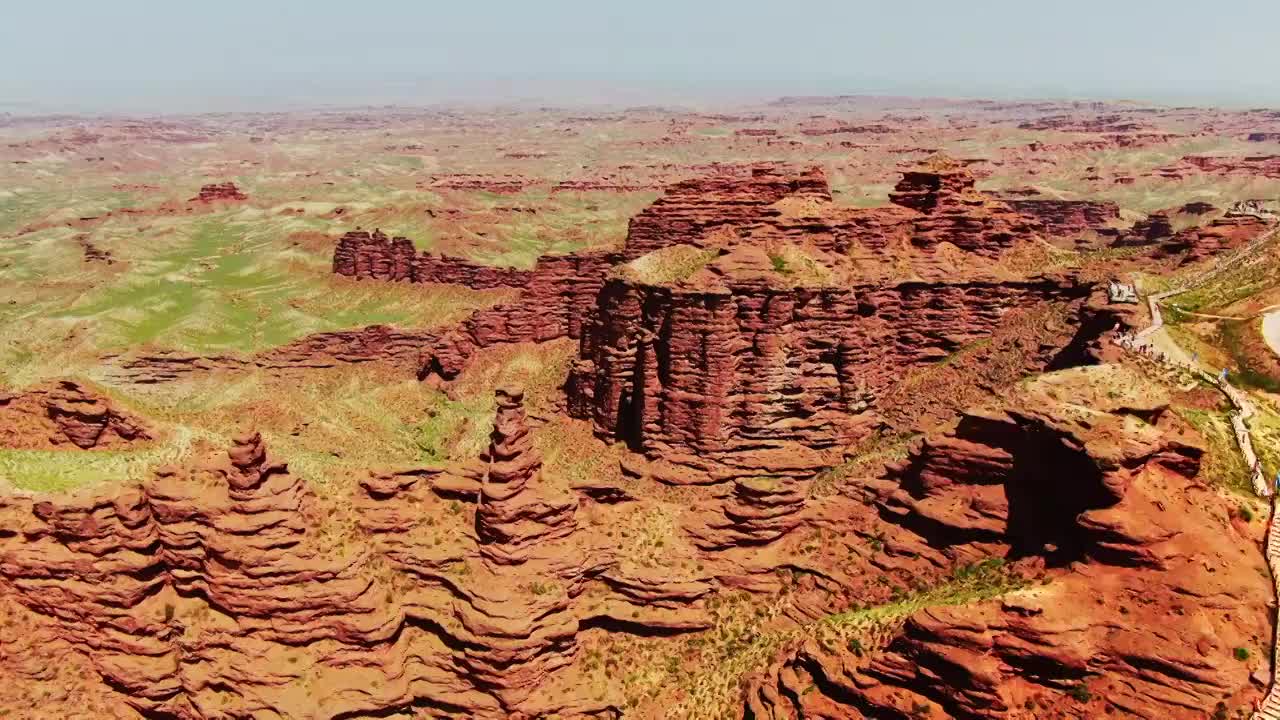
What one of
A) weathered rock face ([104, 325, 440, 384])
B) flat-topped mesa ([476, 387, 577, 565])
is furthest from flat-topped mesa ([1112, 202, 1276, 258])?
weathered rock face ([104, 325, 440, 384])

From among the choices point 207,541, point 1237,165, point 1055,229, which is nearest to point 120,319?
point 207,541

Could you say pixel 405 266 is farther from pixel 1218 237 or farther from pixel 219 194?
pixel 219 194

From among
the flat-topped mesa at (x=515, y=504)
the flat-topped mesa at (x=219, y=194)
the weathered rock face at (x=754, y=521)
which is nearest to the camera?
the flat-topped mesa at (x=515, y=504)

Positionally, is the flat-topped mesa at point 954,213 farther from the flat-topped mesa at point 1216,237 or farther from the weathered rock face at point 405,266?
the weathered rock face at point 405,266

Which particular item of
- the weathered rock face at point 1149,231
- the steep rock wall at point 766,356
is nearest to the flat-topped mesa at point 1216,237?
the steep rock wall at point 766,356

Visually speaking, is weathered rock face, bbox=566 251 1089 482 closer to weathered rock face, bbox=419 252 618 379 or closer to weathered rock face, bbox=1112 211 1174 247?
weathered rock face, bbox=419 252 618 379

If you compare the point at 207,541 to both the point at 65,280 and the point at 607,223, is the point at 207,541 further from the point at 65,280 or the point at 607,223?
the point at 607,223
